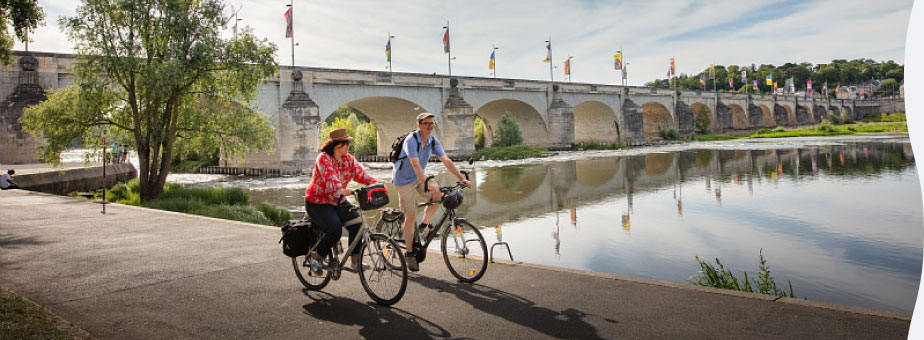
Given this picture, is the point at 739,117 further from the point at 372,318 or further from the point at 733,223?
the point at 372,318

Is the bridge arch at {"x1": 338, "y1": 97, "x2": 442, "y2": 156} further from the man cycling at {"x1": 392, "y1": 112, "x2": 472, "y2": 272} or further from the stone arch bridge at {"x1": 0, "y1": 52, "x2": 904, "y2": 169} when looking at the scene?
the man cycling at {"x1": 392, "y1": 112, "x2": 472, "y2": 272}

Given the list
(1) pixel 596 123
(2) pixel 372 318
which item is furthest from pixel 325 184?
(1) pixel 596 123

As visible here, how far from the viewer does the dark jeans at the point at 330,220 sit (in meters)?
5.41

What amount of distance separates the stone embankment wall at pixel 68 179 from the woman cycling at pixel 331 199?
18.4 metres

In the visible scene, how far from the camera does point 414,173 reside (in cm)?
618

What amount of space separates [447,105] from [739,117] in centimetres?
6433

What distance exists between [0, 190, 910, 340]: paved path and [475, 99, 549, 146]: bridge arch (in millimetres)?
45386

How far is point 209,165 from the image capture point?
37781 millimetres

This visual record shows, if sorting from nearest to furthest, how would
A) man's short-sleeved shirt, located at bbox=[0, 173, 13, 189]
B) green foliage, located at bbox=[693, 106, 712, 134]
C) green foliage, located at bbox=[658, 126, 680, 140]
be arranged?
man's short-sleeved shirt, located at bbox=[0, 173, 13, 189] < green foliage, located at bbox=[658, 126, 680, 140] < green foliage, located at bbox=[693, 106, 712, 134]

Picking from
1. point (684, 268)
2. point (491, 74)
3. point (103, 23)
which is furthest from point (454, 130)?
point (684, 268)

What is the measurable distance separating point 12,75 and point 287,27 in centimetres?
1286

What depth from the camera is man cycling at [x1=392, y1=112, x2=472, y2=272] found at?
5961 mm

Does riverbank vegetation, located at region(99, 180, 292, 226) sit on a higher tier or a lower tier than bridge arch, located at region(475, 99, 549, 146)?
lower

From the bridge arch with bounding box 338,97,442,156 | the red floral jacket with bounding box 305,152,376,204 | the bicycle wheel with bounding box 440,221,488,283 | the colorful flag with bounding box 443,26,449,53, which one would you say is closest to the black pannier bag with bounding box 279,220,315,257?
the red floral jacket with bounding box 305,152,376,204
